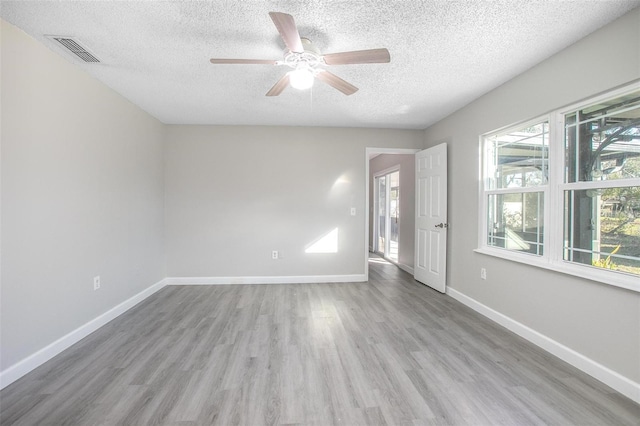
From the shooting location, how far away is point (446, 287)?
3.56m

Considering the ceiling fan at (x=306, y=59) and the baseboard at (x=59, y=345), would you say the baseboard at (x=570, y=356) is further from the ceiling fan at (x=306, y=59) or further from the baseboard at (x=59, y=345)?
the baseboard at (x=59, y=345)

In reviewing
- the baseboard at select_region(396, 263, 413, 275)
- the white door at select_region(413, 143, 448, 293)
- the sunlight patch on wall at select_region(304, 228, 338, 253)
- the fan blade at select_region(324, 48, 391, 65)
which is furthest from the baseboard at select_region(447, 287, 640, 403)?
the fan blade at select_region(324, 48, 391, 65)

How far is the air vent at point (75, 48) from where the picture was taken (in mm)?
1928

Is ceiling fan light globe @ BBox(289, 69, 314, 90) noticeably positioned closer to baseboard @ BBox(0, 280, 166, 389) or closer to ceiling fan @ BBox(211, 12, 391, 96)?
ceiling fan @ BBox(211, 12, 391, 96)

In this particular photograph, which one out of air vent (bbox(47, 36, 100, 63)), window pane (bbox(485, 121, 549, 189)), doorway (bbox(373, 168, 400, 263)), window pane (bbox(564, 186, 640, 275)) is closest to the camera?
window pane (bbox(564, 186, 640, 275))

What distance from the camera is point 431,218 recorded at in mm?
3822

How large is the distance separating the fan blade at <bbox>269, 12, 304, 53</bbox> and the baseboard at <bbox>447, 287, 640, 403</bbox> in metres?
2.94

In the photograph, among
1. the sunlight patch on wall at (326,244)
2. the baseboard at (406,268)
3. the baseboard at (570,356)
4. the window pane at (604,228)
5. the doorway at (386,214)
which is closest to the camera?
the baseboard at (570,356)

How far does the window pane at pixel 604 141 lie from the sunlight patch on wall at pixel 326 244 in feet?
9.09

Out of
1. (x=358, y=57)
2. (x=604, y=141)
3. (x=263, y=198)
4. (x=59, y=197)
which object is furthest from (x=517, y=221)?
(x=59, y=197)

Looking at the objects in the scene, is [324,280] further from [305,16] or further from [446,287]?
[305,16]

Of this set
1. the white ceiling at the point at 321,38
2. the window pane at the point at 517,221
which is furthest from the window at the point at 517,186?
the white ceiling at the point at 321,38

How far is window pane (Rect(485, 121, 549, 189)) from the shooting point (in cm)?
238

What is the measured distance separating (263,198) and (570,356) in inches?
145
